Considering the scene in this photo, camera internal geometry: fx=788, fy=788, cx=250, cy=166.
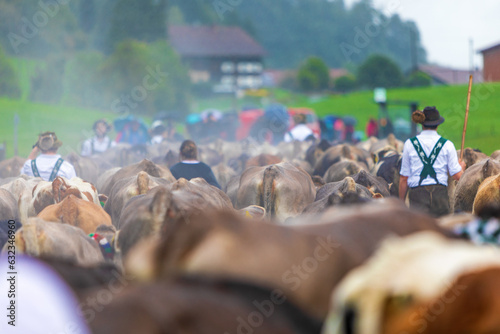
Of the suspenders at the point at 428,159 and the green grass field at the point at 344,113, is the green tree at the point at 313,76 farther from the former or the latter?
the suspenders at the point at 428,159

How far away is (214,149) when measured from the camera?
21.8 metres

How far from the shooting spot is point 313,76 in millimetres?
97812

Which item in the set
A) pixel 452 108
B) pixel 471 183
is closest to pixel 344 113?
pixel 452 108

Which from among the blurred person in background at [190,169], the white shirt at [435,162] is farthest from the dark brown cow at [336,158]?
the white shirt at [435,162]

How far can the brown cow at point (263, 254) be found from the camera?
11.1 feet

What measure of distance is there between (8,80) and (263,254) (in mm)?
62833

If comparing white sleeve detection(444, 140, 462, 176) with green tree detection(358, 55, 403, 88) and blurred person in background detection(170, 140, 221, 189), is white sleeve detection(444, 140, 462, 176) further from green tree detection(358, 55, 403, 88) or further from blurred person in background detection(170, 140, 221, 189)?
green tree detection(358, 55, 403, 88)

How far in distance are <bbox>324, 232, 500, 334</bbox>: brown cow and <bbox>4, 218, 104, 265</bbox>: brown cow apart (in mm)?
3186

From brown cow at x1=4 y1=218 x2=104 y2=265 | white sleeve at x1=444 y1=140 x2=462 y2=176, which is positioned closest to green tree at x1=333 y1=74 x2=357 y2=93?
white sleeve at x1=444 y1=140 x2=462 y2=176

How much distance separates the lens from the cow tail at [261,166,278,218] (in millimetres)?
10828

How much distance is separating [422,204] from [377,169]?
5126mm

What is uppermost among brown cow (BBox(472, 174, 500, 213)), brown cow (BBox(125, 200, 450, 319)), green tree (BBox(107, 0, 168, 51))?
green tree (BBox(107, 0, 168, 51))

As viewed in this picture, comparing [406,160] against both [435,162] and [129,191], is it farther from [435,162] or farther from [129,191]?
[129,191]

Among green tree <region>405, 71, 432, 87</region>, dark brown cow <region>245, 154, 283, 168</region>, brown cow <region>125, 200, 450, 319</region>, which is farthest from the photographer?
green tree <region>405, 71, 432, 87</region>
